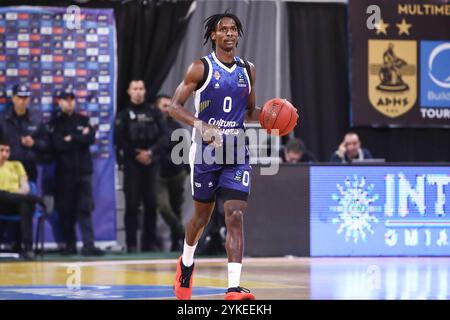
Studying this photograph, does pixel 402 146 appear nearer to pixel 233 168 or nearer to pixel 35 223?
pixel 35 223

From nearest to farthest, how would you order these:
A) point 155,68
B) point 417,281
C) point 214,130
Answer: point 214,130, point 417,281, point 155,68

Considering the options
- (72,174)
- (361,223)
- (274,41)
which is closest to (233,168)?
(361,223)

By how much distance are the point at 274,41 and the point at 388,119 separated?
2.35 metres

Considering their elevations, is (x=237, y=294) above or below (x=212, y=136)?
below

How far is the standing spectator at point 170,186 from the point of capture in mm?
17375

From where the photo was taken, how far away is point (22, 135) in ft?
55.1

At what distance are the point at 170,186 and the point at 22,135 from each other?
2.54 meters

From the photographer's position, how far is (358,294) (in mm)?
10203

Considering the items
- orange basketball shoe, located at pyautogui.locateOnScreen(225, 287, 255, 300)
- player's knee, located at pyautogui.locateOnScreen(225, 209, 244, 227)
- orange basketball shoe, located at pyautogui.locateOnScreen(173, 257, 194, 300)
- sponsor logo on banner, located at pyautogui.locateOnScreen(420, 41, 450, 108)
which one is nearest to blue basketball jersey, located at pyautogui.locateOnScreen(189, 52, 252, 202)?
player's knee, located at pyautogui.locateOnScreen(225, 209, 244, 227)

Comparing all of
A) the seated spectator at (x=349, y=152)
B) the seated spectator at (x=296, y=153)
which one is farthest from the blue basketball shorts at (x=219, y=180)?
the seated spectator at (x=349, y=152)

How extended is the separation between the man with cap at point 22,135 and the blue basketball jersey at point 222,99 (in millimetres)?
7335

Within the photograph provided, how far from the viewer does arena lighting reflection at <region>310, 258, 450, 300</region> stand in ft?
33.4

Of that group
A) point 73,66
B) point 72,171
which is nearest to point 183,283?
point 72,171

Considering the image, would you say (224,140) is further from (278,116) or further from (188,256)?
(188,256)
